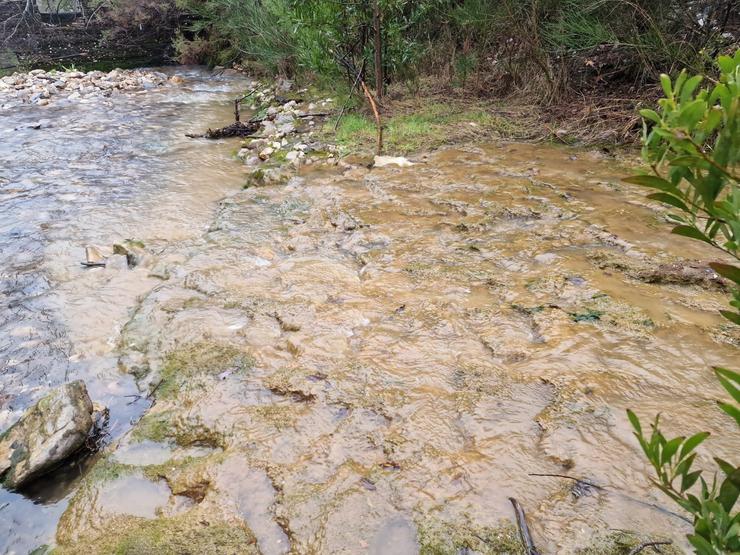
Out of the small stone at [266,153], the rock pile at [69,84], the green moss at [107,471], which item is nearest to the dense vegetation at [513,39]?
the small stone at [266,153]

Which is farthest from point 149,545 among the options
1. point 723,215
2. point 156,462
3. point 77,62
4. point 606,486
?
point 77,62

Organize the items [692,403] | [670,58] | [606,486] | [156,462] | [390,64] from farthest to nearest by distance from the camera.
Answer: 1. [390,64]
2. [670,58]
3. [156,462]
4. [692,403]
5. [606,486]

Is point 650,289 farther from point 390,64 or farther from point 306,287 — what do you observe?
point 390,64

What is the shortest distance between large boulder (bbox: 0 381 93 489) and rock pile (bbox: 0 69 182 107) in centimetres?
954

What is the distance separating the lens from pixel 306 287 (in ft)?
10.7

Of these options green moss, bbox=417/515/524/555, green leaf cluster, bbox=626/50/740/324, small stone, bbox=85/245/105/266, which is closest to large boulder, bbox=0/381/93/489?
green moss, bbox=417/515/524/555

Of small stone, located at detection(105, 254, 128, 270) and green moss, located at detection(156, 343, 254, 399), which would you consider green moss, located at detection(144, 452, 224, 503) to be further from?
small stone, located at detection(105, 254, 128, 270)

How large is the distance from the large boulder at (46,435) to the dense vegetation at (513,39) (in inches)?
202

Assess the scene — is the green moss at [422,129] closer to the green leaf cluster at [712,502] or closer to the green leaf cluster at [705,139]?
the green leaf cluster at [705,139]

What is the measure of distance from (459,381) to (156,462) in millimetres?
1388

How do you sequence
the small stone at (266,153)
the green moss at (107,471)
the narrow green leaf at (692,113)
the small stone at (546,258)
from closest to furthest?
the narrow green leaf at (692,113)
the green moss at (107,471)
the small stone at (546,258)
the small stone at (266,153)

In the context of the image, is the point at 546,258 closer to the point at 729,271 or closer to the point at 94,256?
the point at 729,271

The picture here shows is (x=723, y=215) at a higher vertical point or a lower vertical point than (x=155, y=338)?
higher

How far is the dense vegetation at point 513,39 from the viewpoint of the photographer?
5098mm
